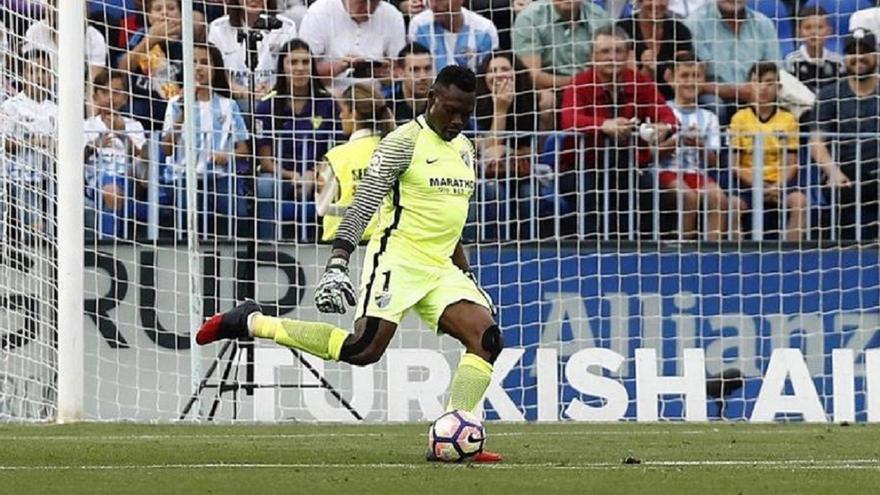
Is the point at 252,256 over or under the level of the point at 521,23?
under

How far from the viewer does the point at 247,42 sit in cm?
1606

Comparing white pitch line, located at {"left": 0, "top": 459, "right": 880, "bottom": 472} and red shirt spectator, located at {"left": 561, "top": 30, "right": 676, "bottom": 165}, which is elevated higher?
red shirt spectator, located at {"left": 561, "top": 30, "right": 676, "bottom": 165}

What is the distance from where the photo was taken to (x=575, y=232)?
16047 millimetres

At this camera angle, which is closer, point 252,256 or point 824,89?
point 252,256

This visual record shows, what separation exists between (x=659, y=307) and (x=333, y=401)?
273 centimetres

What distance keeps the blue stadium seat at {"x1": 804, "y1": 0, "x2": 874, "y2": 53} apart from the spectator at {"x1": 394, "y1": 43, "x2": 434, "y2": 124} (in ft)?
11.3

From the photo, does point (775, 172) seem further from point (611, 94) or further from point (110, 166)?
point (110, 166)

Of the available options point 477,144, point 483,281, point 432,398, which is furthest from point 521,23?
point 432,398

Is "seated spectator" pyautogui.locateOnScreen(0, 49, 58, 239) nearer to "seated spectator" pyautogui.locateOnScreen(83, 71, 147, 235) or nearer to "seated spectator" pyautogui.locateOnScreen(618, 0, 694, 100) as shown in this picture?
"seated spectator" pyautogui.locateOnScreen(83, 71, 147, 235)

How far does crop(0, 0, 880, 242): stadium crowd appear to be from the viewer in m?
15.7

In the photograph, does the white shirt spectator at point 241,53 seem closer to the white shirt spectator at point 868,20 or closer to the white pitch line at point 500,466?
the white shirt spectator at point 868,20

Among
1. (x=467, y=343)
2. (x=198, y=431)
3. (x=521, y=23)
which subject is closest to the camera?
(x=467, y=343)

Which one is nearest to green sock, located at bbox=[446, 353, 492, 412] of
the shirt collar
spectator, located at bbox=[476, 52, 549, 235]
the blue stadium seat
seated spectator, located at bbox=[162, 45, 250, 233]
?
the shirt collar

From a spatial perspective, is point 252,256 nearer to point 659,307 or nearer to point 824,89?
point 659,307
